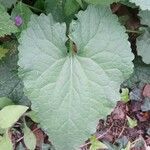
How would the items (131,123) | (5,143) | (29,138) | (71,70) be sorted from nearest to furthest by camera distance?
(71,70)
(5,143)
(29,138)
(131,123)

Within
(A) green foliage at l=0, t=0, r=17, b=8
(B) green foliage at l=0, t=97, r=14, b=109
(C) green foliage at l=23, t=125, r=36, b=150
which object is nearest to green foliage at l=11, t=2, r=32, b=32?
(A) green foliage at l=0, t=0, r=17, b=8

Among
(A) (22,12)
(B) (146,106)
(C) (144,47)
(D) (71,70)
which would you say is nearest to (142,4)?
(D) (71,70)

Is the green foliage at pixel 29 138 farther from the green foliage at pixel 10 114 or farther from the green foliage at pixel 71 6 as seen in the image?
the green foliage at pixel 71 6

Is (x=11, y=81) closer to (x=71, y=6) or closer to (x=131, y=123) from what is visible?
(x=71, y=6)

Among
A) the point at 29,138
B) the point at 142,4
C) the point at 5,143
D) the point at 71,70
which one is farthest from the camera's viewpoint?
the point at 29,138

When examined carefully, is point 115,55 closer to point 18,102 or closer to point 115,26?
point 115,26

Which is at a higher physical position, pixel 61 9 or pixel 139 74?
pixel 61 9

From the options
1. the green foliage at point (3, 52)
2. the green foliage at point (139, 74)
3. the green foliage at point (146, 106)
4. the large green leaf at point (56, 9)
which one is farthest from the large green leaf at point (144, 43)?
the green foliage at point (3, 52)
